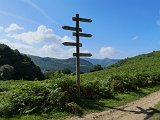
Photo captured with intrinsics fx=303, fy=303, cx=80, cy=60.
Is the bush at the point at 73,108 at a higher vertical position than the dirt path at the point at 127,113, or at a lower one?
higher

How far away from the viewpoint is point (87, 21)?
59.5 ft

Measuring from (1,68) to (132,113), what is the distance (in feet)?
254

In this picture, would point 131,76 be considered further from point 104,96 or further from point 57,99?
point 57,99

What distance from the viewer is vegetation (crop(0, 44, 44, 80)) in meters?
89.9

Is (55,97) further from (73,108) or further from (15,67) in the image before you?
(15,67)

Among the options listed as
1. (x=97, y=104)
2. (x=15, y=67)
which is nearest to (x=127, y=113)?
(x=97, y=104)

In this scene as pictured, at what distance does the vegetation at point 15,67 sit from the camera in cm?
8994

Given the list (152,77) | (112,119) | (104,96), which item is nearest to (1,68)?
(152,77)

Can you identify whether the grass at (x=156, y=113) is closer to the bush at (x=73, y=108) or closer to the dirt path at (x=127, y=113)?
the dirt path at (x=127, y=113)

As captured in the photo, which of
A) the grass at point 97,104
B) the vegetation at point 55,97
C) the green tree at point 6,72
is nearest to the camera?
the grass at point 97,104

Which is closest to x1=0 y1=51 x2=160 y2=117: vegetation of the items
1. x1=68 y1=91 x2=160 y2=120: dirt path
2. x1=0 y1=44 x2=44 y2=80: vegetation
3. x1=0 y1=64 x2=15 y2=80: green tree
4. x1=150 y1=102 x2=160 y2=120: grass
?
x1=68 y1=91 x2=160 y2=120: dirt path

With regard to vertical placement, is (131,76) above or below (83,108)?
above

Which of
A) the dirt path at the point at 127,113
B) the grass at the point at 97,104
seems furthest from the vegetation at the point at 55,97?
the dirt path at the point at 127,113

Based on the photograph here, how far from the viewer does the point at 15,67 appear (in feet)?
323
